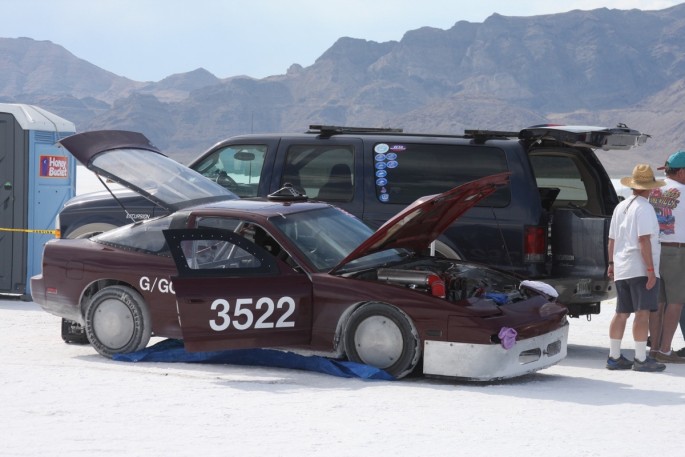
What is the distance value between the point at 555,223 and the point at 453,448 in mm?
5151

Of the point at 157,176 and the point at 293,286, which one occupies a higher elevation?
the point at 157,176

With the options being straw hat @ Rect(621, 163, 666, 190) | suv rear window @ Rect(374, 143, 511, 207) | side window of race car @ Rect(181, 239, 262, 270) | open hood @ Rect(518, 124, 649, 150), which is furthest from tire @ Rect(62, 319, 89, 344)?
straw hat @ Rect(621, 163, 666, 190)

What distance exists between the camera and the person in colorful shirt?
1026 cm

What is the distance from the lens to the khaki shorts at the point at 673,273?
10242 mm

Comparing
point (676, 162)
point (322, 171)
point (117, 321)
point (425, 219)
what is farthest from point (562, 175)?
point (117, 321)

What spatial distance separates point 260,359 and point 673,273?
388 centimetres

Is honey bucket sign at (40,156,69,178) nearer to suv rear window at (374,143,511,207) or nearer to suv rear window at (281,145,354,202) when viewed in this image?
suv rear window at (281,145,354,202)

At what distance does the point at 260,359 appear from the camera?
9359 mm

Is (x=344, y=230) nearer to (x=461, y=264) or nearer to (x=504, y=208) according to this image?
(x=461, y=264)

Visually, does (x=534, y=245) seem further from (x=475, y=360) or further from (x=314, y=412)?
(x=314, y=412)

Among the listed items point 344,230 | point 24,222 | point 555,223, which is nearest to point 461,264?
point 344,230

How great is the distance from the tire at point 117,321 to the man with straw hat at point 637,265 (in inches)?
159

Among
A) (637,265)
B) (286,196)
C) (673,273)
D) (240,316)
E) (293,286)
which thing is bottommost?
(240,316)

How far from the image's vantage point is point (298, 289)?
8.93m
